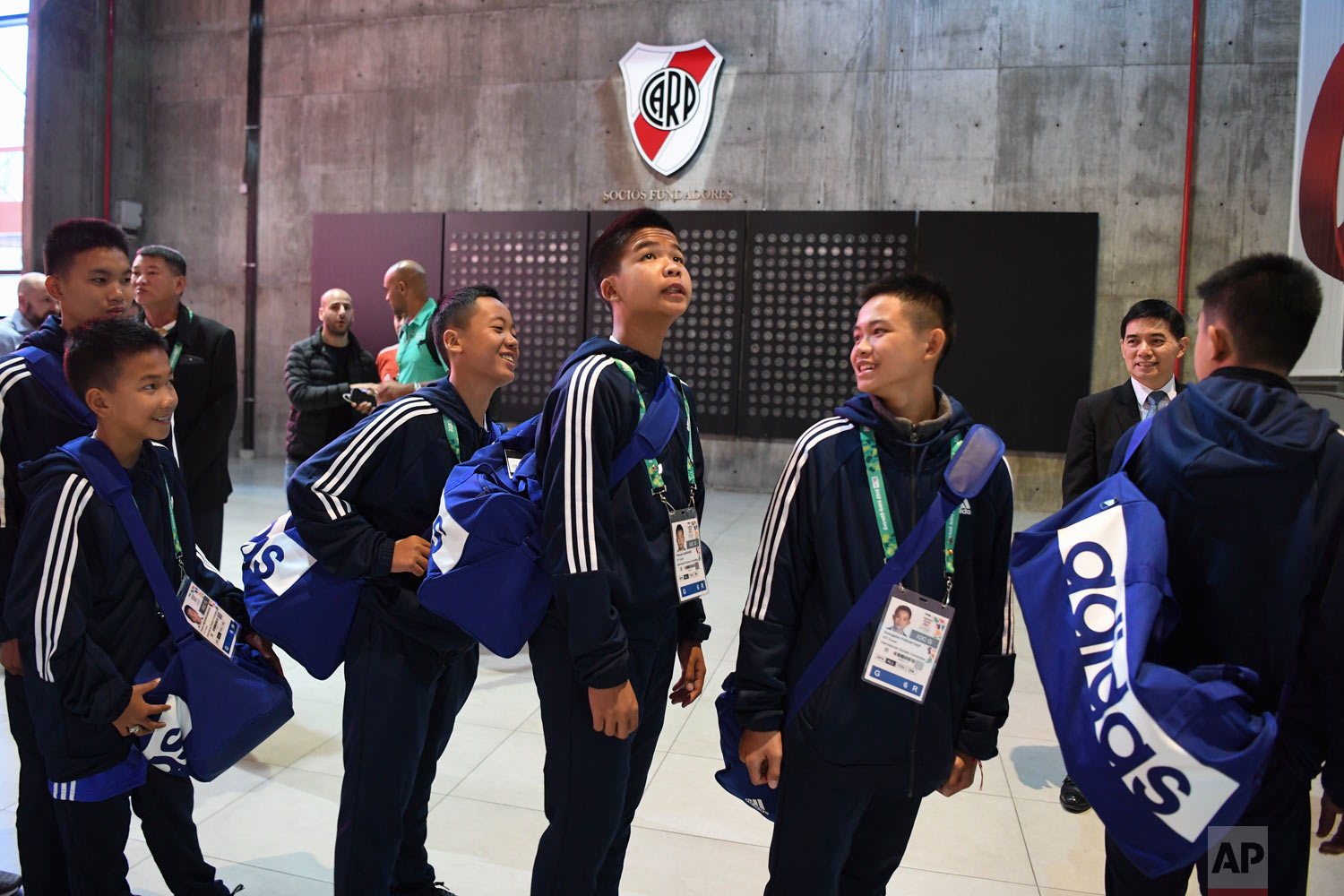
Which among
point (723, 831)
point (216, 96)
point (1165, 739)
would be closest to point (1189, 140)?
point (723, 831)

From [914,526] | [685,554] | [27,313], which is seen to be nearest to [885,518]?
[914,526]

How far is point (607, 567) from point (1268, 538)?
0.97m

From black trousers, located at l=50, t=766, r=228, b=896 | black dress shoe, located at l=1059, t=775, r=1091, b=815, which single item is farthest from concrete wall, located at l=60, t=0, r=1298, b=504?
black trousers, located at l=50, t=766, r=228, b=896

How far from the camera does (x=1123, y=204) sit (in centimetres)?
677

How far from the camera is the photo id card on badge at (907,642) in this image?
55.8 inches

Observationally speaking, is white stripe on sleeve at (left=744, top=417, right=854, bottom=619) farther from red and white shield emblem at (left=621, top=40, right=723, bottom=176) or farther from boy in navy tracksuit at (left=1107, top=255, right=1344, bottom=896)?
red and white shield emblem at (left=621, top=40, right=723, bottom=176)

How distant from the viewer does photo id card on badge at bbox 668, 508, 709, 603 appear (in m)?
1.61

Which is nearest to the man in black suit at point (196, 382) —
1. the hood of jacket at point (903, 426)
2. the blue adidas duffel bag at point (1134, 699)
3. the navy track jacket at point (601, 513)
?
the navy track jacket at point (601, 513)

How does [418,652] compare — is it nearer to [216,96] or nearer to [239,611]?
[239,611]

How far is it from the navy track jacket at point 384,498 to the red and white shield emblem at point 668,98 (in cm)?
610

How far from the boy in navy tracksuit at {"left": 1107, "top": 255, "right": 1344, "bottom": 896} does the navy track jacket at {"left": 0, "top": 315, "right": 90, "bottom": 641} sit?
6.70ft

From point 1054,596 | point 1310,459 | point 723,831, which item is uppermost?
point 1310,459

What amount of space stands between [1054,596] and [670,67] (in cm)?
704

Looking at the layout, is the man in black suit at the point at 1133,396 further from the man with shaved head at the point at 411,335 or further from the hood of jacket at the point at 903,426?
the man with shaved head at the point at 411,335
